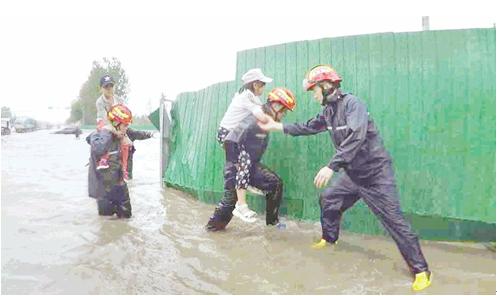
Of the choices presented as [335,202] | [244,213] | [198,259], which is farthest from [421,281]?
[244,213]

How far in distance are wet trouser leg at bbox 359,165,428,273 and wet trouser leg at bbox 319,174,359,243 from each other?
31 cm

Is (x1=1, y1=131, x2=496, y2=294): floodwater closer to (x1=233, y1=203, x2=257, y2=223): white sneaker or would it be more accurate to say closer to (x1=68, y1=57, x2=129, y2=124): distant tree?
(x1=233, y1=203, x2=257, y2=223): white sneaker

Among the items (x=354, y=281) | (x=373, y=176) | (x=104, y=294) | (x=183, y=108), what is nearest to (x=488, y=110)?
(x=373, y=176)

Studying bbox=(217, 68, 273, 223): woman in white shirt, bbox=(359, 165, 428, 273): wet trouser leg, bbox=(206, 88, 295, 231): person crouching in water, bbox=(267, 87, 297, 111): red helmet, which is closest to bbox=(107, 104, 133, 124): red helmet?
bbox=(217, 68, 273, 223): woman in white shirt

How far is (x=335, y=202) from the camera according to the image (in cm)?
459

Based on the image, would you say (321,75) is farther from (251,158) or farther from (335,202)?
(251,158)

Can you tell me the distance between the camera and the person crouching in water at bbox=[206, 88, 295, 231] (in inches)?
209

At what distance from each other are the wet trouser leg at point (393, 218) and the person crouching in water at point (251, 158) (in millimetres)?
1427

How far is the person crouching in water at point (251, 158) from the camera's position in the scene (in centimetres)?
530

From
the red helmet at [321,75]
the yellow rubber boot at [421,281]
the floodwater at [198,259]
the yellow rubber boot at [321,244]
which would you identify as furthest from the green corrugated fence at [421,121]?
the yellow rubber boot at [421,281]

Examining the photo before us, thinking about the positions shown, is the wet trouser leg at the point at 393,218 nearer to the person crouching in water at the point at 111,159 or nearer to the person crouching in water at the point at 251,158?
the person crouching in water at the point at 251,158

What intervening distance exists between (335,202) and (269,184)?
1.00 metres

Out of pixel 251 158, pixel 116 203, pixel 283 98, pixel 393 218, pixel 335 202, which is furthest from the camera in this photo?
pixel 116 203

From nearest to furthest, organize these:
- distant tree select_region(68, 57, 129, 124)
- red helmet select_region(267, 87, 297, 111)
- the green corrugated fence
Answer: the green corrugated fence → red helmet select_region(267, 87, 297, 111) → distant tree select_region(68, 57, 129, 124)
